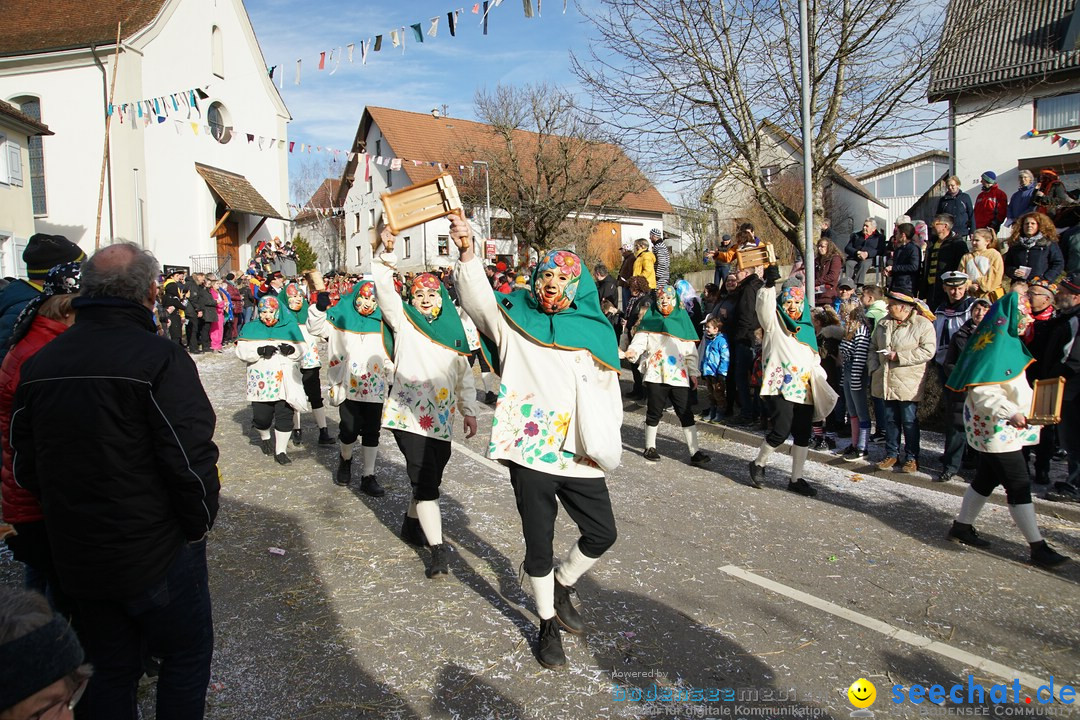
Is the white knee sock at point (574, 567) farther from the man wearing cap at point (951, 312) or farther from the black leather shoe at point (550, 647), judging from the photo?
the man wearing cap at point (951, 312)

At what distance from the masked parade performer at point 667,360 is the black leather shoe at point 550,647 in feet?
15.0

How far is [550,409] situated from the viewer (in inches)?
158

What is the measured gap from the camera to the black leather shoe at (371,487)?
23.2 ft

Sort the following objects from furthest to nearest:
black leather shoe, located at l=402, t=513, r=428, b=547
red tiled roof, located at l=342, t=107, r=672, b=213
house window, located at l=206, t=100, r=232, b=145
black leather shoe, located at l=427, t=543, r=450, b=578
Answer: red tiled roof, located at l=342, t=107, r=672, b=213 < house window, located at l=206, t=100, r=232, b=145 < black leather shoe, located at l=402, t=513, r=428, b=547 < black leather shoe, located at l=427, t=543, r=450, b=578

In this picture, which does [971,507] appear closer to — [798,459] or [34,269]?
[798,459]

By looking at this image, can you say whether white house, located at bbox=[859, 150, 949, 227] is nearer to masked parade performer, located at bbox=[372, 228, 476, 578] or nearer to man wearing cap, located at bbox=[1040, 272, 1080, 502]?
man wearing cap, located at bbox=[1040, 272, 1080, 502]

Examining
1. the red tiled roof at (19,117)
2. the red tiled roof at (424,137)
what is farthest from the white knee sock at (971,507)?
the red tiled roof at (424,137)

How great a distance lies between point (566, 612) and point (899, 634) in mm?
1902

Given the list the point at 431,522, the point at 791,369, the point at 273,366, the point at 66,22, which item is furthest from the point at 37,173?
the point at 791,369

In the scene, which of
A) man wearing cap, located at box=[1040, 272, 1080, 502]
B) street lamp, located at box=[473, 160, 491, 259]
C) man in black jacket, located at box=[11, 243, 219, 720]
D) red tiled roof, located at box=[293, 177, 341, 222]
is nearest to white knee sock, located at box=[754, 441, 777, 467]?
man wearing cap, located at box=[1040, 272, 1080, 502]

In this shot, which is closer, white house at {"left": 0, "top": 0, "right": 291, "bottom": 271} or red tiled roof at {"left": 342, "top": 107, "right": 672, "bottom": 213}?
white house at {"left": 0, "top": 0, "right": 291, "bottom": 271}

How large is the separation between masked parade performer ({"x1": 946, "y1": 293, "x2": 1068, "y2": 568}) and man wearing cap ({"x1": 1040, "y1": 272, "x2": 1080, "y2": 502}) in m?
1.70

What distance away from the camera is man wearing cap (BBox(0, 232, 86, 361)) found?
3.96 meters

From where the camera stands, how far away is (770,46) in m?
13.6
